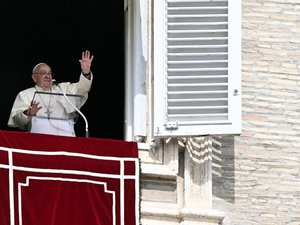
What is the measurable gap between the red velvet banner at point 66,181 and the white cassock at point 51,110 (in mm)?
565

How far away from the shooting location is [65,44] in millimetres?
16781

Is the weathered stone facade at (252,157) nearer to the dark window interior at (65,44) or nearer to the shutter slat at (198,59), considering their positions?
the shutter slat at (198,59)

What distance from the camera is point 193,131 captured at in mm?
13836

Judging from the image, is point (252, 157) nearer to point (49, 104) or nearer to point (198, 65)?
point (198, 65)

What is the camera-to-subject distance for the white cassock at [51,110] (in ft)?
47.1

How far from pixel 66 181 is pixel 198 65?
1274 millimetres

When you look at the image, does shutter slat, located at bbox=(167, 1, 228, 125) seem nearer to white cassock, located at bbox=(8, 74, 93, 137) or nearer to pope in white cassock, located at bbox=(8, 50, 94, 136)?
pope in white cassock, located at bbox=(8, 50, 94, 136)

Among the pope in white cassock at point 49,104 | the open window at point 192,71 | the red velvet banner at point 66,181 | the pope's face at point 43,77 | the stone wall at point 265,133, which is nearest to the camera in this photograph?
the red velvet banner at point 66,181

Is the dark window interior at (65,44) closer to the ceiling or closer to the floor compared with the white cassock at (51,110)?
closer to the ceiling

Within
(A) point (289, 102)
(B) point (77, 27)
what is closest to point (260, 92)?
(A) point (289, 102)

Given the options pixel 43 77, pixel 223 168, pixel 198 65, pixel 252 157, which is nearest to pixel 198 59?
pixel 198 65

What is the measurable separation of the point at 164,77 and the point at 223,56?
0.46 meters

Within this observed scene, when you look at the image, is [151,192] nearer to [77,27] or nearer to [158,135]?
[158,135]

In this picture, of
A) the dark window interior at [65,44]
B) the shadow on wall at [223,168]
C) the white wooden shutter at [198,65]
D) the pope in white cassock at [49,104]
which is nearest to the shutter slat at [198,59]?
the white wooden shutter at [198,65]
